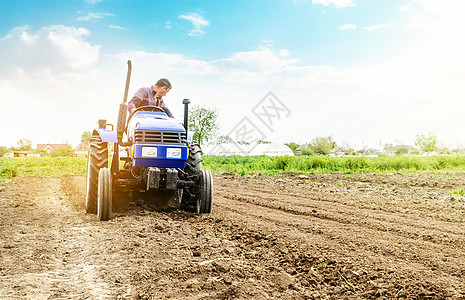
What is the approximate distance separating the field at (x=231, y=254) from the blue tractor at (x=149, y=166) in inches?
14.3

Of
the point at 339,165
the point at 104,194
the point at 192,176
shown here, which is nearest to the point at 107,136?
the point at 104,194

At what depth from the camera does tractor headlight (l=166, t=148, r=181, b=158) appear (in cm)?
621

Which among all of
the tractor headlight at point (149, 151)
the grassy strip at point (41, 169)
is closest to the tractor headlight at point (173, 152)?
the tractor headlight at point (149, 151)

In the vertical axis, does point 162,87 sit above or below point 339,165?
above

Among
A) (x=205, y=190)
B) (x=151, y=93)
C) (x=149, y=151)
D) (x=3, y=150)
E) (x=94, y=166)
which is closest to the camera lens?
(x=149, y=151)

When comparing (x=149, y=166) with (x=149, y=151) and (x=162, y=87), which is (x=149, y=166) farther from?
(x=162, y=87)

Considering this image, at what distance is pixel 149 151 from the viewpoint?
612 cm

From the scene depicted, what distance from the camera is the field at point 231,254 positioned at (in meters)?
3.71

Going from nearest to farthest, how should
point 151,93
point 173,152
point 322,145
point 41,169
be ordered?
1. point 173,152
2. point 151,93
3. point 41,169
4. point 322,145

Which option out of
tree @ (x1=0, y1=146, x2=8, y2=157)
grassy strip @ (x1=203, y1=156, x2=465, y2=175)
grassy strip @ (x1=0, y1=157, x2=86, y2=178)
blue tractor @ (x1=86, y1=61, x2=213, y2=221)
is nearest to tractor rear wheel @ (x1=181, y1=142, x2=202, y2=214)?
blue tractor @ (x1=86, y1=61, x2=213, y2=221)

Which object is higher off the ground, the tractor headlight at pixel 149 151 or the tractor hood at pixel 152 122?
the tractor hood at pixel 152 122

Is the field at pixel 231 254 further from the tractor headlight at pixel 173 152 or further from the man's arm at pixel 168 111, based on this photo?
the man's arm at pixel 168 111

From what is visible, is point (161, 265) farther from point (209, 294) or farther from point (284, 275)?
point (284, 275)

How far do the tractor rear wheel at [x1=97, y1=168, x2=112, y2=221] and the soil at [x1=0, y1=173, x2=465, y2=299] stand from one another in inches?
8.2
